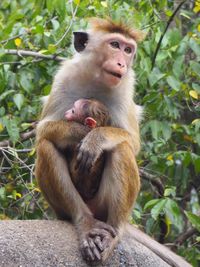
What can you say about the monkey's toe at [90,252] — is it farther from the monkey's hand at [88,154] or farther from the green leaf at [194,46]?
the green leaf at [194,46]

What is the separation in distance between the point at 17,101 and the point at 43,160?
1586 millimetres

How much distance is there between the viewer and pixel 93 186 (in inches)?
251

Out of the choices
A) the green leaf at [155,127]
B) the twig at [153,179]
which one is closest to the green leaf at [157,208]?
the green leaf at [155,127]

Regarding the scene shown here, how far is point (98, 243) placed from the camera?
5.86 meters

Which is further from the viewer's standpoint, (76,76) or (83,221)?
(76,76)

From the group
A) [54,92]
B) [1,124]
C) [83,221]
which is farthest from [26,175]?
[83,221]

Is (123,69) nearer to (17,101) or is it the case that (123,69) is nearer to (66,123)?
(66,123)

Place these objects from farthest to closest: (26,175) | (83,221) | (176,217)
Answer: (26,175), (176,217), (83,221)

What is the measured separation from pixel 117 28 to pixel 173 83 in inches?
36.9

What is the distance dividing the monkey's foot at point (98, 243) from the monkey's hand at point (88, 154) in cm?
50

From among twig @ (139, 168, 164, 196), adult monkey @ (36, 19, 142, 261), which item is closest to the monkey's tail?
adult monkey @ (36, 19, 142, 261)

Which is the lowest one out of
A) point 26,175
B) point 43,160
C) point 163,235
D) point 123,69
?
point 163,235

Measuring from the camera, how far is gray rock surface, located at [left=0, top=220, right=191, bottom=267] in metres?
5.47

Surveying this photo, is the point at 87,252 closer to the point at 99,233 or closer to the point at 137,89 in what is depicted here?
the point at 99,233
